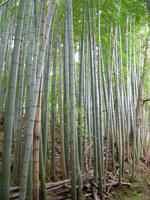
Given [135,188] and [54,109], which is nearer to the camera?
[54,109]

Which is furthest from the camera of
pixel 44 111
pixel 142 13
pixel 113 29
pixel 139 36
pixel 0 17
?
pixel 139 36

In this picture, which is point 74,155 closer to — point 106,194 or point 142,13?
point 106,194

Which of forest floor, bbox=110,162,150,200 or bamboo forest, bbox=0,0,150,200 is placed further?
forest floor, bbox=110,162,150,200

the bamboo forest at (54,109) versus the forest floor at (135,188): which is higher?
the bamboo forest at (54,109)

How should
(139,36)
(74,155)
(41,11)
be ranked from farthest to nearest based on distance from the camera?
1. (139,36)
2. (74,155)
3. (41,11)

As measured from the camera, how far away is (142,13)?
11.0ft

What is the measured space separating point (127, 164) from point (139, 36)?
→ 3.92 metres

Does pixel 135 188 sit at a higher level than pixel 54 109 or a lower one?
lower

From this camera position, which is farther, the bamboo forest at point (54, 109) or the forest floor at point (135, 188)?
the forest floor at point (135, 188)

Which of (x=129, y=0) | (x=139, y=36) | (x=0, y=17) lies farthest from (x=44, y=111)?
(x=139, y=36)

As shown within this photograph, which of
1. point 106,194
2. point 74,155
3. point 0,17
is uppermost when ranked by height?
point 0,17

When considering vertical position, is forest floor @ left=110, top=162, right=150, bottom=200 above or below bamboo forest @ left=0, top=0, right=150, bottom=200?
below

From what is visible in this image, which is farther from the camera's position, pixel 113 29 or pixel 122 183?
pixel 113 29

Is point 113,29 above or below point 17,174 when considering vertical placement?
above
